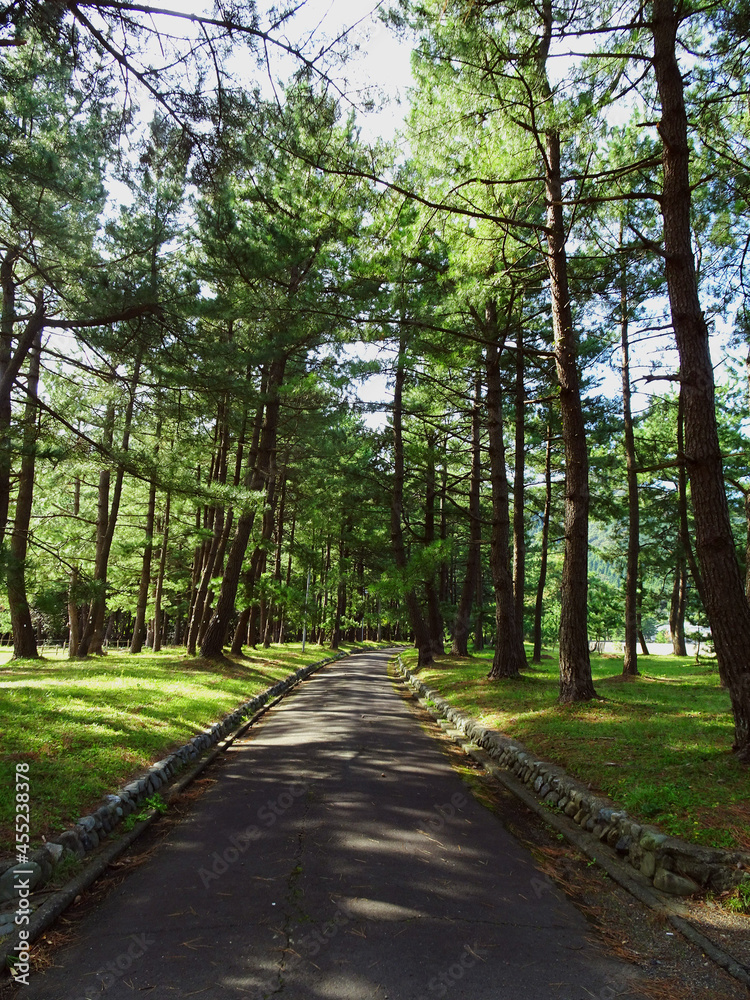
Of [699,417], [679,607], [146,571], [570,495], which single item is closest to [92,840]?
[699,417]

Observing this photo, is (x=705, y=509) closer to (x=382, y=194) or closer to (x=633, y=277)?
(x=382, y=194)

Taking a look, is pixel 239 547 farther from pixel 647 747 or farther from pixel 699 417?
pixel 699 417

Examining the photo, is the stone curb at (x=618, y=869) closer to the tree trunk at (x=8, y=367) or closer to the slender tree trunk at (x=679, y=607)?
the tree trunk at (x=8, y=367)

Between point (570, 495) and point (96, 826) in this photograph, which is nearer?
point (96, 826)

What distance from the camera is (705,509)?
220 inches

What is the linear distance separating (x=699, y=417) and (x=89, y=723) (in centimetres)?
788

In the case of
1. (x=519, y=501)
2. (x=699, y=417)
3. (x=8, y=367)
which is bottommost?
(x=699, y=417)

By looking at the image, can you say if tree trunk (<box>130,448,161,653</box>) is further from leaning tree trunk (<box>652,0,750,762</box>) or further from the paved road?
leaning tree trunk (<box>652,0,750,762</box>)

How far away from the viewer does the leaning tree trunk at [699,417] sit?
17.6ft

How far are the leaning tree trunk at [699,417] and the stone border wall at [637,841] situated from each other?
1.62 metres

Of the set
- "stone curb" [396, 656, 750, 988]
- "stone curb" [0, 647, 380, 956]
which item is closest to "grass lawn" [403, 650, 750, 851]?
"stone curb" [396, 656, 750, 988]

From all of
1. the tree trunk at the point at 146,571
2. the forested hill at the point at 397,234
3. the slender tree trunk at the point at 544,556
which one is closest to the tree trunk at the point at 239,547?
the forested hill at the point at 397,234

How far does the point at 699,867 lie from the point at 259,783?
13.7 feet

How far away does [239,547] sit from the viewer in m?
14.7
